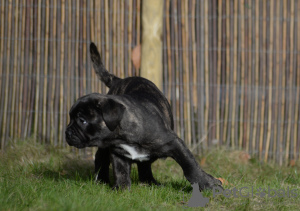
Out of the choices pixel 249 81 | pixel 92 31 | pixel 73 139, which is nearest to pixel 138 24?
pixel 92 31

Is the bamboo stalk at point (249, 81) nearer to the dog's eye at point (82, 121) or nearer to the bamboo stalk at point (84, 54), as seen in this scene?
the bamboo stalk at point (84, 54)

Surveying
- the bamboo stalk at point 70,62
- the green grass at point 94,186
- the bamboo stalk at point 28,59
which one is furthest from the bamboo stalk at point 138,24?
the green grass at point 94,186

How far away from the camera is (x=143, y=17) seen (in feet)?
19.9

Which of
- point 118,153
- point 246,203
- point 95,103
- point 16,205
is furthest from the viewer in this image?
point 118,153

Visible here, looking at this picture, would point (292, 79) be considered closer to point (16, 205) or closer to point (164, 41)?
point (164, 41)

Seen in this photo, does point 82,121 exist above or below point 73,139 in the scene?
above

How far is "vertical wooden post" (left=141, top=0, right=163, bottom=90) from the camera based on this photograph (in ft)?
19.8

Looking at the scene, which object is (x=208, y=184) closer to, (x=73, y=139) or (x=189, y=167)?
(x=189, y=167)

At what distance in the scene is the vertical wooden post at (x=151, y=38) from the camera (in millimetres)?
6035

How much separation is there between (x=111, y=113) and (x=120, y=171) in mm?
749

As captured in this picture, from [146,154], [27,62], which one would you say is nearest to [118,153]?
[146,154]

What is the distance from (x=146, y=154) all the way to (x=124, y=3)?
3069 mm

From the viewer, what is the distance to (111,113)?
3635mm

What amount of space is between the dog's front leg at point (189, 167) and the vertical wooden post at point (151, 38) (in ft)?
7.55
